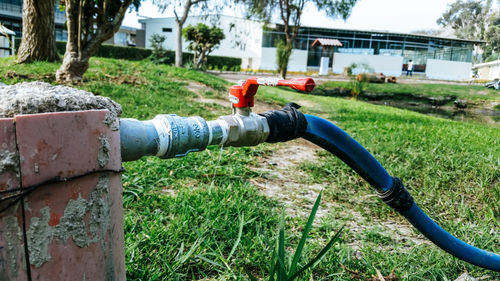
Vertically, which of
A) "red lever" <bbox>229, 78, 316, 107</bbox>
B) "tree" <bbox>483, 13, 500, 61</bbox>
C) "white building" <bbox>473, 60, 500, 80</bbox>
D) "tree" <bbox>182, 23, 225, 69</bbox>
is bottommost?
"red lever" <bbox>229, 78, 316, 107</bbox>

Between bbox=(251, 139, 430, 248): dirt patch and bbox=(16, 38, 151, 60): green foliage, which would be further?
bbox=(16, 38, 151, 60): green foliage

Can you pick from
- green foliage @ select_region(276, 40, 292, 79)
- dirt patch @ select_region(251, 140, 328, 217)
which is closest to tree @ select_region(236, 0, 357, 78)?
green foliage @ select_region(276, 40, 292, 79)

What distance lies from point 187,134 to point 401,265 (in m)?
1.31

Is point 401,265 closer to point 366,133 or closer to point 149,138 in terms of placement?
point 149,138

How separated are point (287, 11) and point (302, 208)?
1721 cm

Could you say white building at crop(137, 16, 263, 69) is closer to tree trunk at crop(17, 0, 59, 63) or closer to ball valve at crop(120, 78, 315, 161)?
tree trunk at crop(17, 0, 59, 63)

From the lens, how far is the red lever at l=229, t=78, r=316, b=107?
0.97 m

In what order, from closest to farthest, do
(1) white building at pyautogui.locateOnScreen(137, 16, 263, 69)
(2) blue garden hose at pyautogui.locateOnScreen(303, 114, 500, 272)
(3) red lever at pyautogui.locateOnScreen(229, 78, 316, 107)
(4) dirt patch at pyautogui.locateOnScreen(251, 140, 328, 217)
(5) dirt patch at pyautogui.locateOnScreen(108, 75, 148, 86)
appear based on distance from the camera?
(3) red lever at pyautogui.locateOnScreen(229, 78, 316, 107)
(2) blue garden hose at pyautogui.locateOnScreen(303, 114, 500, 272)
(4) dirt patch at pyautogui.locateOnScreen(251, 140, 328, 217)
(5) dirt patch at pyautogui.locateOnScreen(108, 75, 148, 86)
(1) white building at pyautogui.locateOnScreen(137, 16, 263, 69)

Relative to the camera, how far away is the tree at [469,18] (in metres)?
50.3

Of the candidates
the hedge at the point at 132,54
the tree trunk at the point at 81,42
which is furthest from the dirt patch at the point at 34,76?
the hedge at the point at 132,54

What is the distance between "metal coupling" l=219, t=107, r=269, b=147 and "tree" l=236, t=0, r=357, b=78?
16.5 m

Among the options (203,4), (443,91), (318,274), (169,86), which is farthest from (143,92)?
(443,91)

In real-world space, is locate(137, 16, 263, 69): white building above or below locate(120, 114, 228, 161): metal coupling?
above

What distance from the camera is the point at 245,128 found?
3.39 feet
